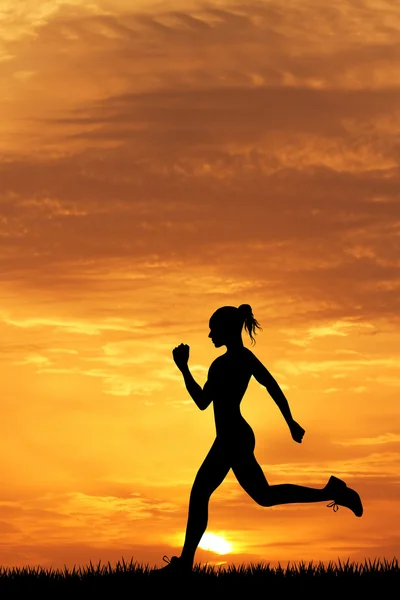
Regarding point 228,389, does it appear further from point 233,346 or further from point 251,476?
point 251,476

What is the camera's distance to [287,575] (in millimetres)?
14688

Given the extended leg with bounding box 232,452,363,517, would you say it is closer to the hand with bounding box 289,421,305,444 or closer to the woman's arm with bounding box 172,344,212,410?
the hand with bounding box 289,421,305,444

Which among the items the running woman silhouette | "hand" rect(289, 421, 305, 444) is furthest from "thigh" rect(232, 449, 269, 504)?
"hand" rect(289, 421, 305, 444)

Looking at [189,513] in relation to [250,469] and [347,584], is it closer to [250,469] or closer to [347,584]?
[250,469]

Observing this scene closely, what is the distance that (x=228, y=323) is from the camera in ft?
47.3

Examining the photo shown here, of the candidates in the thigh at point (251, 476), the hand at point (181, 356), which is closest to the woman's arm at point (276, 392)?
the thigh at point (251, 476)

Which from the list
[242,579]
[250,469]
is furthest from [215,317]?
[242,579]

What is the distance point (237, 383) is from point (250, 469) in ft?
3.17

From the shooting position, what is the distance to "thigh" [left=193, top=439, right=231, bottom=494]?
14.2 metres

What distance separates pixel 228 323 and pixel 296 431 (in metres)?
1.43

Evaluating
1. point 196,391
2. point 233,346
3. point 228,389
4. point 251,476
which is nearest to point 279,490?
point 251,476

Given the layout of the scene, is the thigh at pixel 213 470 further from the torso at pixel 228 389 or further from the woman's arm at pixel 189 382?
the woman's arm at pixel 189 382

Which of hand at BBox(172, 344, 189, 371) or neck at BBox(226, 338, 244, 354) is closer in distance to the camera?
hand at BBox(172, 344, 189, 371)

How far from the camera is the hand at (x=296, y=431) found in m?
14.3
